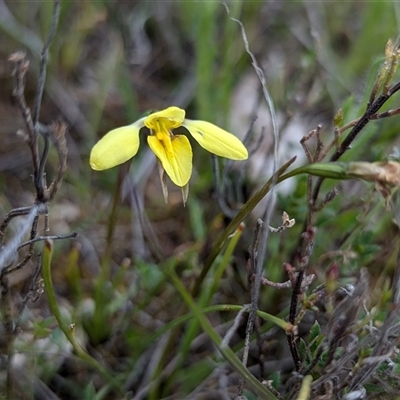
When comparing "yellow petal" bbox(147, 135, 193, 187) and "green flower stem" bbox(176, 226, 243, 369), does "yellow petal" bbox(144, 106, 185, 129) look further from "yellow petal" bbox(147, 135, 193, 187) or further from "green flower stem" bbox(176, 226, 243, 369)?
"green flower stem" bbox(176, 226, 243, 369)

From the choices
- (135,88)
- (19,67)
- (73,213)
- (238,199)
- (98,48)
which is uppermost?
(19,67)

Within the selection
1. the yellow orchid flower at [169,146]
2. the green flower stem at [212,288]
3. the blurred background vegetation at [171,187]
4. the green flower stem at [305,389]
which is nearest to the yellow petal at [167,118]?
the yellow orchid flower at [169,146]

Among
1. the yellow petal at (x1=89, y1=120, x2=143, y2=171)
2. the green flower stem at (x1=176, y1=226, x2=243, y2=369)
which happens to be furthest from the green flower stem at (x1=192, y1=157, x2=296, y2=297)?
the yellow petal at (x1=89, y1=120, x2=143, y2=171)

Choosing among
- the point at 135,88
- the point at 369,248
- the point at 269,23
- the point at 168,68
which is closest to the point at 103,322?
the point at 369,248

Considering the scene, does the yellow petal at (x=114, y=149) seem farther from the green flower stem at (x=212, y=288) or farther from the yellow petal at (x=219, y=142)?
the green flower stem at (x=212, y=288)

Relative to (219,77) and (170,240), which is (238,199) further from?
(219,77)
